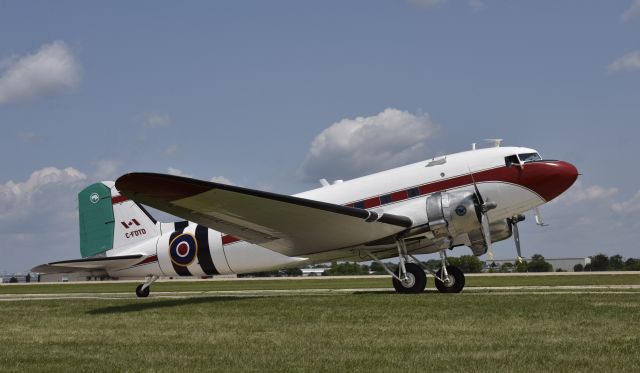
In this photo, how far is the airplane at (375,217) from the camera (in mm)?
18828

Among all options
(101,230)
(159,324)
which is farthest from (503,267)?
(159,324)

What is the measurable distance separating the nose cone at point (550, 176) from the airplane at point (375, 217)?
0.03 meters

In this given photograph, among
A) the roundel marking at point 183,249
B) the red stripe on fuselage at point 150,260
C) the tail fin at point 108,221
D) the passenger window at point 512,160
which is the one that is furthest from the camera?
the tail fin at point 108,221

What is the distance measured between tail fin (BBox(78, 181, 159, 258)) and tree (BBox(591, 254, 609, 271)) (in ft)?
237

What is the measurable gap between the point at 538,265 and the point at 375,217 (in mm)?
77360

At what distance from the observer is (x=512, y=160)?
20.7 metres

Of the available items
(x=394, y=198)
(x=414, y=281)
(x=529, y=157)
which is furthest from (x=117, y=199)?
(x=529, y=157)

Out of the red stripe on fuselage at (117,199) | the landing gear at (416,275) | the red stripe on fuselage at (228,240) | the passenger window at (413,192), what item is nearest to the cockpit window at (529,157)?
the passenger window at (413,192)

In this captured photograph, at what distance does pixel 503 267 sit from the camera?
82.6 m

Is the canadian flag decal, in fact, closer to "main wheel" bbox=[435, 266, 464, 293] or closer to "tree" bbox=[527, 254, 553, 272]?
"main wheel" bbox=[435, 266, 464, 293]

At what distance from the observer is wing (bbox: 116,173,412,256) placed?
1677 centimetres

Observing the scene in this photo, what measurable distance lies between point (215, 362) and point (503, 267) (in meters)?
77.4

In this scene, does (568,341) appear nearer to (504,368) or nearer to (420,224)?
(504,368)

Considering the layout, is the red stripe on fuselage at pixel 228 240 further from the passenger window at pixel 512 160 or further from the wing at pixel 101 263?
the passenger window at pixel 512 160
